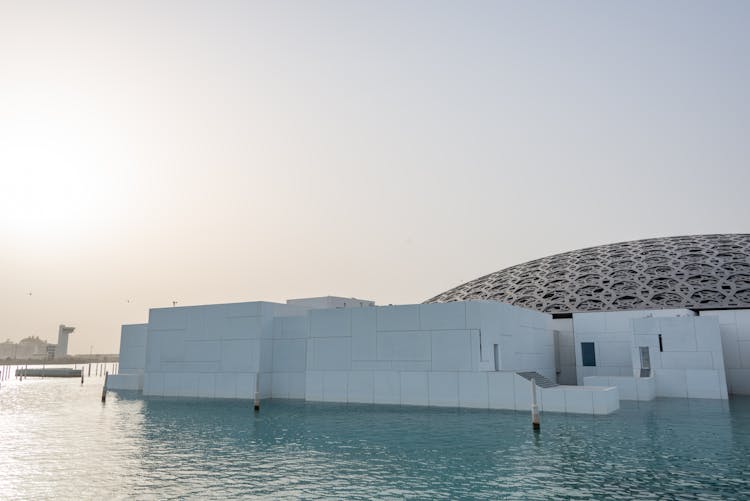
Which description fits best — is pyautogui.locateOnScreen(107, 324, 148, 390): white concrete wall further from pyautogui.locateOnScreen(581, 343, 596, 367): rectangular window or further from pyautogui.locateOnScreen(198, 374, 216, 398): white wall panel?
pyautogui.locateOnScreen(581, 343, 596, 367): rectangular window

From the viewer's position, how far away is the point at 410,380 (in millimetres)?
34031

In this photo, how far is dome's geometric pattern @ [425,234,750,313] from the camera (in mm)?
46875

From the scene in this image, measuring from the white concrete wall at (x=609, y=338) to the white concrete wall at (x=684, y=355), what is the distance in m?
4.27

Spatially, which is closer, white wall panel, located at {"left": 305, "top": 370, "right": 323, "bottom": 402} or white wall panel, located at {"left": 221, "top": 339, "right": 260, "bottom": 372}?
white wall panel, located at {"left": 305, "top": 370, "right": 323, "bottom": 402}

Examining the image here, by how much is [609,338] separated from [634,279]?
1102cm

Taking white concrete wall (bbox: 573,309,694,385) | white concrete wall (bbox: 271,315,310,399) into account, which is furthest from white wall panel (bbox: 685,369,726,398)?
white concrete wall (bbox: 271,315,310,399)

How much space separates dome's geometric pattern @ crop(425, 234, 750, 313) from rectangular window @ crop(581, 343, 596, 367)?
5.35 meters

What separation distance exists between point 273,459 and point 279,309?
25.7 m

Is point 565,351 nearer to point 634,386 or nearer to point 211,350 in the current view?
point 634,386

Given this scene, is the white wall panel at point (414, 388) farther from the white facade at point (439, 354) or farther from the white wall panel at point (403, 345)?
the white wall panel at point (403, 345)

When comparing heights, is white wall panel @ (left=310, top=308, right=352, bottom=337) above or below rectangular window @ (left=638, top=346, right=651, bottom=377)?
above

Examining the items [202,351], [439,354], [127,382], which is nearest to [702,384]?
[439,354]

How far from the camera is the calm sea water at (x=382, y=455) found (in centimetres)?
1362

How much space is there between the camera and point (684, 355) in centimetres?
3594
